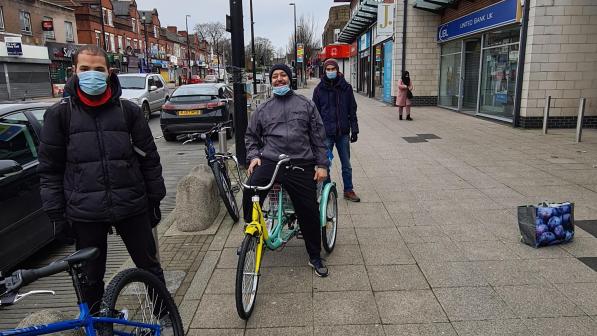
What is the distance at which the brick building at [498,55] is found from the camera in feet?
35.9

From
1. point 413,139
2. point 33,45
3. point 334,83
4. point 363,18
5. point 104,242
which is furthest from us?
point 33,45

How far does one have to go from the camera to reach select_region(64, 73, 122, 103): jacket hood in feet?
8.17

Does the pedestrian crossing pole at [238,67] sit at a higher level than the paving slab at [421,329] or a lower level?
higher

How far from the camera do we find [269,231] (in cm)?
373

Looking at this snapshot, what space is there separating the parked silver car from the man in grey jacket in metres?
14.3

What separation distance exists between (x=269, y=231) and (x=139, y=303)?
1.31m

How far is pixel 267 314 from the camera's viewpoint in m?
3.27

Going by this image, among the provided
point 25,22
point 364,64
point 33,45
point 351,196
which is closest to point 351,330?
point 351,196

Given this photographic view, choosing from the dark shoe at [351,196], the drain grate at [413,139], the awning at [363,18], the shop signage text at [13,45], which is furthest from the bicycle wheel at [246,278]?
the shop signage text at [13,45]

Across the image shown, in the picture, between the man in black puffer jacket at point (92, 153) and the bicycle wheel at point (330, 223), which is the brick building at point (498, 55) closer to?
the bicycle wheel at point (330, 223)

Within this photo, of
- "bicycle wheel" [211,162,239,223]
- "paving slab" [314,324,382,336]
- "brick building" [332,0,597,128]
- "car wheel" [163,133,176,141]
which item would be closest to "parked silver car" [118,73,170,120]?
"car wheel" [163,133,176,141]

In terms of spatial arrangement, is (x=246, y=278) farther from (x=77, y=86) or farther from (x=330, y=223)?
(x=77, y=86)

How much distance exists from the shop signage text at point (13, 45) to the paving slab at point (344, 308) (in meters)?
34.4

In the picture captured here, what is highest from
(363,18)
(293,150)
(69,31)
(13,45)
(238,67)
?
(69,31)
